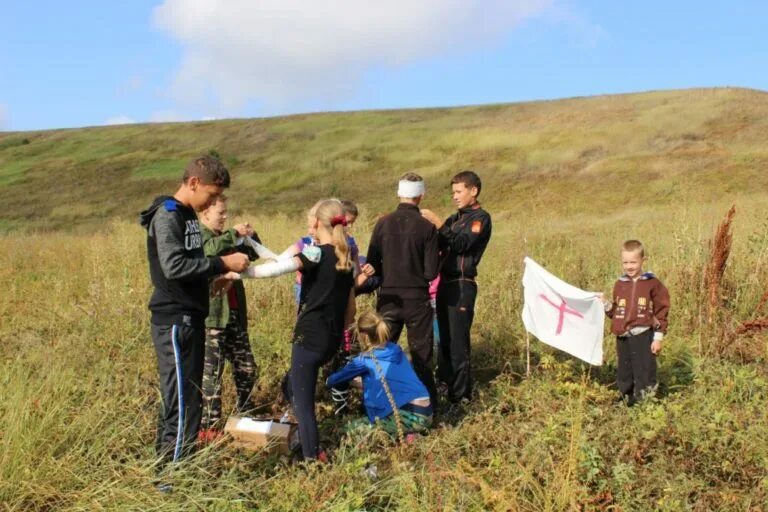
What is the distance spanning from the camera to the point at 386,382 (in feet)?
14.3

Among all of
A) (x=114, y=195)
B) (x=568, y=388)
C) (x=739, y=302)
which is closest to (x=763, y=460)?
(x=568, y=388)

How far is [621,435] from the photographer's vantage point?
397 cm

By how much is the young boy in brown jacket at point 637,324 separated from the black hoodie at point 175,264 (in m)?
3.33

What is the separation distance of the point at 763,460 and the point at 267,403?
142 inches

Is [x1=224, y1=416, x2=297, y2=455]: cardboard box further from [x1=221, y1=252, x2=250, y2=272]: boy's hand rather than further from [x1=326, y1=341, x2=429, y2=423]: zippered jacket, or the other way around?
[x1=221, y1=252, x2=250, y2=272]: boy's hand

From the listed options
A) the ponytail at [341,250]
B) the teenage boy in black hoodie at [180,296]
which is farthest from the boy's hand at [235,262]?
the ponytail at [341,250]

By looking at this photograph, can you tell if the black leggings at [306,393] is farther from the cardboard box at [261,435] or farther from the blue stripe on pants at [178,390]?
the blue stripe on pants at [178,390]

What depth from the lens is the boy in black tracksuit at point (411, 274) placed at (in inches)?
189

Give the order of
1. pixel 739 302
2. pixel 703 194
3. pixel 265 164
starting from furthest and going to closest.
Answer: pixel 265 164 < pixel 703 194 < pixel 739 302

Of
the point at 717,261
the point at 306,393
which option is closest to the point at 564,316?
the point at 717,261

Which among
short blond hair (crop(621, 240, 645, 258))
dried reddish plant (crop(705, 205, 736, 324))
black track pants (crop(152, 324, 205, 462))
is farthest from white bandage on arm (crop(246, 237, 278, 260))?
dried reddish plant (crop(705, 205, 736, 324))

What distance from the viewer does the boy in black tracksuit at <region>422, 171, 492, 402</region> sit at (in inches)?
197

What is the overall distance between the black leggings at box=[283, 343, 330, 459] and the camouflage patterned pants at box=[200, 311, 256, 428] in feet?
2.60

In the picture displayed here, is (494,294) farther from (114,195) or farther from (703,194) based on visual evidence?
(114,195)
